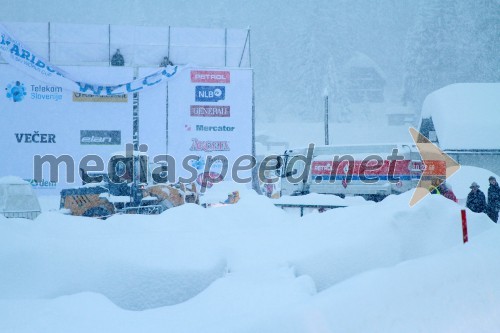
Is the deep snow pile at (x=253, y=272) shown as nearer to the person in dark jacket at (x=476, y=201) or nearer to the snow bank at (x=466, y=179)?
the person in dark jacket at (x=476, y=201)

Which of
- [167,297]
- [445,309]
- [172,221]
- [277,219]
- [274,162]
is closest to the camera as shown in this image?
[445,309]

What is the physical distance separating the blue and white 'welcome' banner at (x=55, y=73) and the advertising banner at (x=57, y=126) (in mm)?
272

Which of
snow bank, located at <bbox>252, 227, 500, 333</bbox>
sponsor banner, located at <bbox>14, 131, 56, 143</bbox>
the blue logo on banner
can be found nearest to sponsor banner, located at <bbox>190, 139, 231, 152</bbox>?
the blue logo on banner

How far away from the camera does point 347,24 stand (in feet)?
212

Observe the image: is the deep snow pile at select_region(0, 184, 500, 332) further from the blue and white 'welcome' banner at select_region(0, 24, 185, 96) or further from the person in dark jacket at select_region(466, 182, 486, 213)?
the blue and white 'welcome' banner at select_region(0, 24, 185, 96)

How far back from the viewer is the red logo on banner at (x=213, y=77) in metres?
18.6

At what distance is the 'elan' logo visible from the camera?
59.5 ft

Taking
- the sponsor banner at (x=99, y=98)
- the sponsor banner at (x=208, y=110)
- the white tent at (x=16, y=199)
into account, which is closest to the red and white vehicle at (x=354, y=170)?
the sponsor banner at (x=208, y=110)

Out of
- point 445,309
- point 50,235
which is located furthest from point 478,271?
point 50,235

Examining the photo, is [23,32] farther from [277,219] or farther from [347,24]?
[347,24]

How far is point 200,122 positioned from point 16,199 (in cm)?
903

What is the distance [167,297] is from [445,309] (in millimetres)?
2435

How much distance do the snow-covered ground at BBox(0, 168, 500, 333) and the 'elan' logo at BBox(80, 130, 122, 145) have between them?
510 inches

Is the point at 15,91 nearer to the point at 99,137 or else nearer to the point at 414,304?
the point at 99,137
